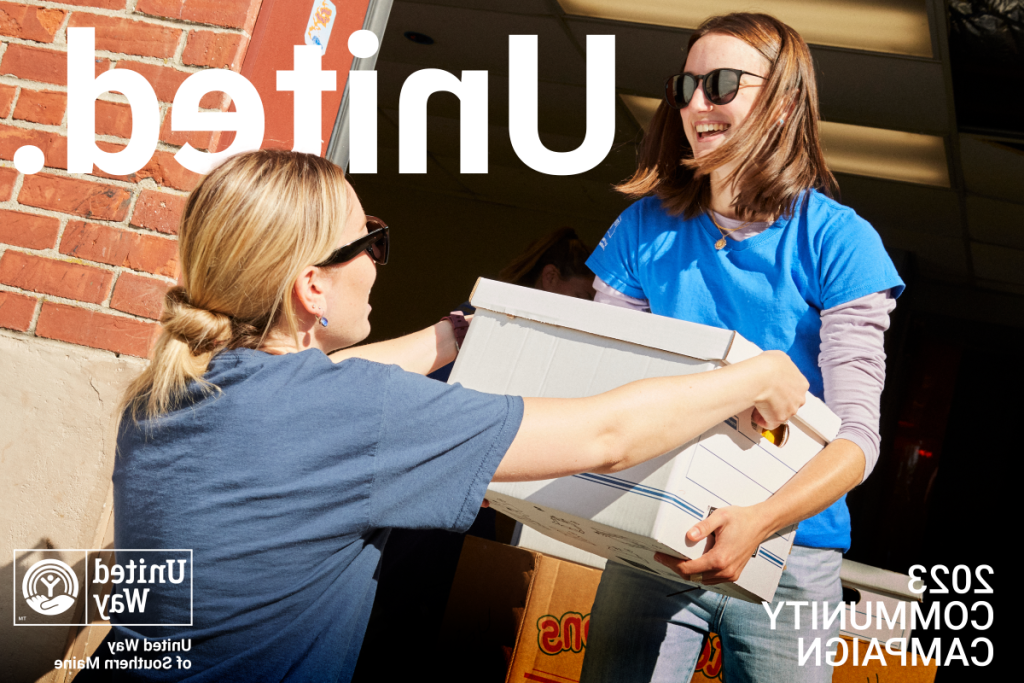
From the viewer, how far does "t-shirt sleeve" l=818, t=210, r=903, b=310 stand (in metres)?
1.27

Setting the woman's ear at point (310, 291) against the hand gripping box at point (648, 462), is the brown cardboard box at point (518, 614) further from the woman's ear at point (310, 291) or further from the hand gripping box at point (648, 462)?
the woman's ear at point (310, 291)

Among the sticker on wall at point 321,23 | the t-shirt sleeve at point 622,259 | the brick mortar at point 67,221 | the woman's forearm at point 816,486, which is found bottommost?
the woman's forearm at point 816,486

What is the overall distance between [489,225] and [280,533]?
21.6 ft

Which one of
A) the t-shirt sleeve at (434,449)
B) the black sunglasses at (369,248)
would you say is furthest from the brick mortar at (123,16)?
the t-shirt sleeve at (434,449)

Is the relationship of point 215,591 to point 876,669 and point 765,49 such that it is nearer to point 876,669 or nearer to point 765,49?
point 765,49

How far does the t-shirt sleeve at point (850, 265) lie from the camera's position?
1266mm

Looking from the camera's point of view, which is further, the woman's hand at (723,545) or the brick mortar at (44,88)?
the brick mortar at (44,88)

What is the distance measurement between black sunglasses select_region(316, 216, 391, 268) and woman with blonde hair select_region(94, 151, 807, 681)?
98mm

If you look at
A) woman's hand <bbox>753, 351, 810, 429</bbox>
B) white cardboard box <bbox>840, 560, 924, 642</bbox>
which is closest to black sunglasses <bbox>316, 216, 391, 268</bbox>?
woman's hand <bbox>753, 351, 810, 429</bbox>

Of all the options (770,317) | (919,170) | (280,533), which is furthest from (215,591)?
(919,170)

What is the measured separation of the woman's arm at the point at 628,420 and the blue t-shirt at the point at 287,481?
4 centimetres

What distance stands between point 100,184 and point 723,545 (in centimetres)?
168

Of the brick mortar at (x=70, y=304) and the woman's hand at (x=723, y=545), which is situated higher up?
the brick mortar at (x=70, y=304)

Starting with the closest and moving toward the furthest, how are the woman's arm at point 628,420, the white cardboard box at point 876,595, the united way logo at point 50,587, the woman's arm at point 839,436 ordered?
the woman's arm at point 628,420 < the woman's arm at point 839,436 < the united way logo at point 50,587 < the white cardboard box at point 876,595
